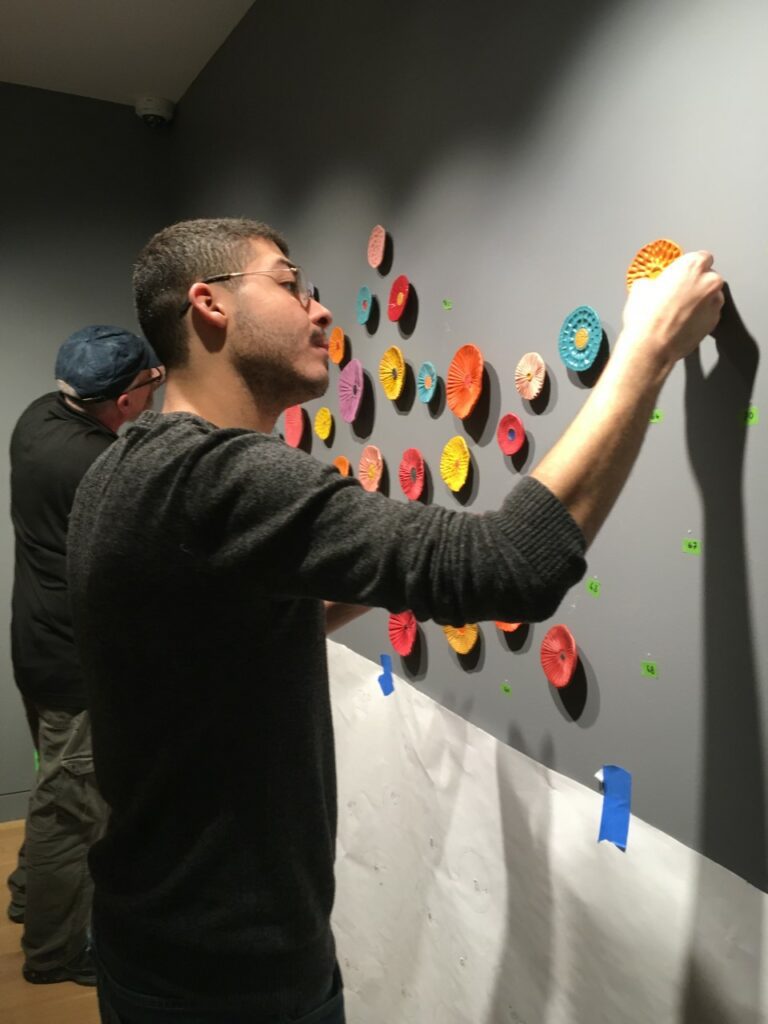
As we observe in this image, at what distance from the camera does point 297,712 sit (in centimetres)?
97

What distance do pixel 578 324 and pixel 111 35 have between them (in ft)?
7.77

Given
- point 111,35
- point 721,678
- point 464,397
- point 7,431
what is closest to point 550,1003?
point 721,678

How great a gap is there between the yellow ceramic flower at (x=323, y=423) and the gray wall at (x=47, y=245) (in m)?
1.54

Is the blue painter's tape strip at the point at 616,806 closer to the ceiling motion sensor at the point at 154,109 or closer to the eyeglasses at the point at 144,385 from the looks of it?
the eyeglasses at the point at 144,385

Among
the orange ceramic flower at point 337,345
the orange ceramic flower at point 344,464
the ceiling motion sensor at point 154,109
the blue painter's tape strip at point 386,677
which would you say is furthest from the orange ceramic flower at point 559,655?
the ceiling motion sensor at point 154,109

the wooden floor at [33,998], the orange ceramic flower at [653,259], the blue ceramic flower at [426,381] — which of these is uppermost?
the orange ceramic flower at [653,259]

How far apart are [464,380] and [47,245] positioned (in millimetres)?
2342

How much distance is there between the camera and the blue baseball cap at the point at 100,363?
2.13 m

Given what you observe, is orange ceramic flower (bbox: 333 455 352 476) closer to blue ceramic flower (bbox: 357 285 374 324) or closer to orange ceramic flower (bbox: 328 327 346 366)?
orange ceramic flower (bbox: 328 327 346 366)

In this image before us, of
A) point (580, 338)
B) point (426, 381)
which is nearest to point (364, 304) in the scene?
point (426, 381)

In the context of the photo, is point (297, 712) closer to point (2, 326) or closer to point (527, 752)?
point (527, 752)

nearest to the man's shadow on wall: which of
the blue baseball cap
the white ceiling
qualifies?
the blue baseball cap

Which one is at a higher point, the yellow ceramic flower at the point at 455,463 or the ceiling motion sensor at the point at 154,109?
the ceiling motion sensor at the point at 154,109

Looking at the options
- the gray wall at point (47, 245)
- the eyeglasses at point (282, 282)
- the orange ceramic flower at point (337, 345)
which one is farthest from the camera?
the gray wall at point (47, 245)
